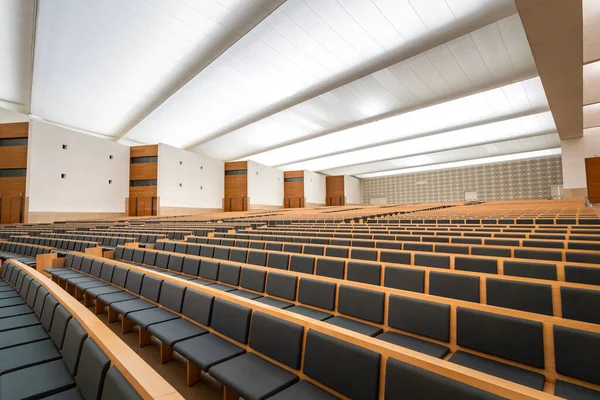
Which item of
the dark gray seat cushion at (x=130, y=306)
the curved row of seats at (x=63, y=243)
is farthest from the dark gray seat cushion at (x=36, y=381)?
the curved row of seats at (x=63, y=243)

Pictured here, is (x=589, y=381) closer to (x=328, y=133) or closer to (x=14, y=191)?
(x=328, y=133)

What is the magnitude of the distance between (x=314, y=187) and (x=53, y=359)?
37.9 ft

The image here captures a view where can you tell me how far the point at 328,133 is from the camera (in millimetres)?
8344

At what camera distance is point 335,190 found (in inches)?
519

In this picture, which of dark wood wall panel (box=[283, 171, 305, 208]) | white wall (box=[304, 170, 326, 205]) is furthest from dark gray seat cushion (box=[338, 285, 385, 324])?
white wall (box=[304, 170, 326, 205])

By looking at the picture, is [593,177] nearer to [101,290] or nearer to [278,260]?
[278,260]

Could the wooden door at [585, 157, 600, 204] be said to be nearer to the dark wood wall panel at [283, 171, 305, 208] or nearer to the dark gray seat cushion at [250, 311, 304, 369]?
the dark wood wall panel at [283, 171, 305, 208]

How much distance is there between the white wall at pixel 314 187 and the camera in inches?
468

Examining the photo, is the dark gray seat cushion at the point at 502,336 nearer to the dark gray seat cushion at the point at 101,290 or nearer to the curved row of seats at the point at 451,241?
the curved row of seats at the point at 451,241

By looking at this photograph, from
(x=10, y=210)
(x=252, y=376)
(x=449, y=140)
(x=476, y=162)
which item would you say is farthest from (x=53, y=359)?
(x=476, y=162)

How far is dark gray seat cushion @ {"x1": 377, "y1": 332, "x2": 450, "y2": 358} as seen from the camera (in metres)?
0.86

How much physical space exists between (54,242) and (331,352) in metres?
3.68

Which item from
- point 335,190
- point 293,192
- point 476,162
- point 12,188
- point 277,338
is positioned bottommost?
point 277,338

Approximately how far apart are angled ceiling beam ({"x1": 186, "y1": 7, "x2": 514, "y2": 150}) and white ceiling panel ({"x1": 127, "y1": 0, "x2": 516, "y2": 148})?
33 millimetres
